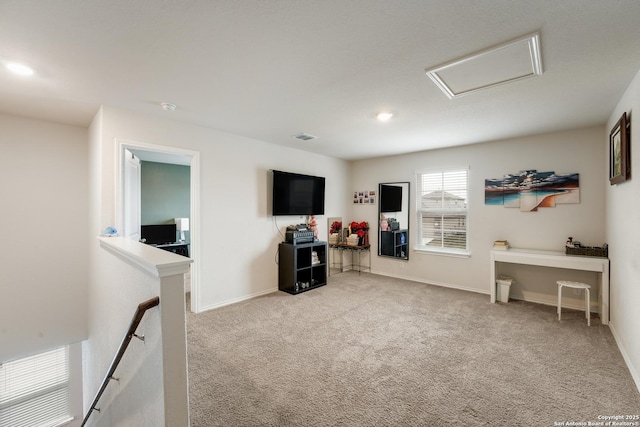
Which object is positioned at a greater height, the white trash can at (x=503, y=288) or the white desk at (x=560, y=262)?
the white desk at (x=560, y=262)

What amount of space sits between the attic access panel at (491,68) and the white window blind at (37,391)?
6.34 m

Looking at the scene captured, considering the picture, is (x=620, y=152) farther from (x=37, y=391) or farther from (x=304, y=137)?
(x=37, y=391)

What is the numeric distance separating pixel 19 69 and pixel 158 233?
4161 mm

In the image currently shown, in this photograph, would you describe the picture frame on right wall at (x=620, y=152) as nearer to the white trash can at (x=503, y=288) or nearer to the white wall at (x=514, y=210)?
the white wall at (x=514, y=210)

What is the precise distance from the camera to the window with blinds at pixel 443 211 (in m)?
4.63

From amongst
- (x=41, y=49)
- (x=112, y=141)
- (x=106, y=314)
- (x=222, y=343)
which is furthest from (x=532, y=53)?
(x=106, y=314)

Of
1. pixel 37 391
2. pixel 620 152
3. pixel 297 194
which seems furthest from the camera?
pixel 297 194

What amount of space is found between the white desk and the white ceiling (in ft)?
5.59

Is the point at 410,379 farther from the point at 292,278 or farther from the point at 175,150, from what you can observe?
the point at 175,150

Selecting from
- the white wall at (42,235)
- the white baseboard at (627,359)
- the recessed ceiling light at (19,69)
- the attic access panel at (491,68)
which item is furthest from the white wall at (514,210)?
the white wall at (42,235)

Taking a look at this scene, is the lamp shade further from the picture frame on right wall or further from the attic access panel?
the picture frame on right wall

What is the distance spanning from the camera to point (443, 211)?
4.84 metres

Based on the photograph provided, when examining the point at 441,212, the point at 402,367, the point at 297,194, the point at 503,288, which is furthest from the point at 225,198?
the point at 503,288

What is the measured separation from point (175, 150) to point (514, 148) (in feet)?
15.8
